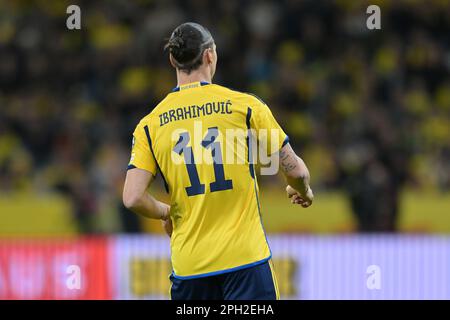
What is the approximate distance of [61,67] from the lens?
1402cm

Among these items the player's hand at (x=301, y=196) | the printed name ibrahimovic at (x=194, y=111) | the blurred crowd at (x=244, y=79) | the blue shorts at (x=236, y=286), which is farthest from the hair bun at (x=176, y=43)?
the blurred crowd at (x=244, y=79)

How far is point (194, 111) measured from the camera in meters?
4.44

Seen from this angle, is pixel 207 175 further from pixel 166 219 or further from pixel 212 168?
pixel 166 219

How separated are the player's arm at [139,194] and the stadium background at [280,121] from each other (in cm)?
545

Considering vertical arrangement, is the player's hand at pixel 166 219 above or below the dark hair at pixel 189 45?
below

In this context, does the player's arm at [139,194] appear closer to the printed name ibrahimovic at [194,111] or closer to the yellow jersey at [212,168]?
the yellow jersey at [212,168]

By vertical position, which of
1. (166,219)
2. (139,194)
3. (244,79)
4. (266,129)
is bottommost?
(166,219)

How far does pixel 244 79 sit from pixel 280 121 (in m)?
0.93

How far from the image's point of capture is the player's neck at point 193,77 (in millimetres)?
4492

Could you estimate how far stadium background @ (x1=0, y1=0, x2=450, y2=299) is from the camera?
32.4 ft

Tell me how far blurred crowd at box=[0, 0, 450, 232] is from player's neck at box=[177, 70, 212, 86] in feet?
23.7
